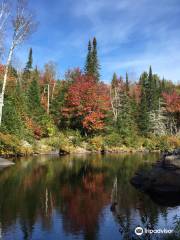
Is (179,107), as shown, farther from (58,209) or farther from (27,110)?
(58,209)

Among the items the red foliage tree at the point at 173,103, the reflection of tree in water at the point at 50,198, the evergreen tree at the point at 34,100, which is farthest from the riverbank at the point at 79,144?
the red foliage tree at the point at 173,103

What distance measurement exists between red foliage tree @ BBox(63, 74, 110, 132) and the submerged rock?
28.8 meters

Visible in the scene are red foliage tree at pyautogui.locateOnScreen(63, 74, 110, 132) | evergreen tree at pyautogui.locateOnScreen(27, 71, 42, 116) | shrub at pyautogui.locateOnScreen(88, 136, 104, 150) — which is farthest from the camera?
red foliage tree at pyautogui.locateOnScreen(63, 74, 110, 132)

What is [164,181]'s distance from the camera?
1555 centimetres

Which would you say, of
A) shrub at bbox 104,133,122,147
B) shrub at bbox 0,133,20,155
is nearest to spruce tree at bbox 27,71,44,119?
shrub at bbox 104,133,122,147

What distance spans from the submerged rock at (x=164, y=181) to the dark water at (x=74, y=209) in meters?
0.76

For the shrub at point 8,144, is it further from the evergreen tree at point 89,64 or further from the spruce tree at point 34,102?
the evergreen tree at point 89,64

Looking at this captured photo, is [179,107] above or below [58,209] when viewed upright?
above

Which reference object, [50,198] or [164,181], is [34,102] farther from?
[50,198]

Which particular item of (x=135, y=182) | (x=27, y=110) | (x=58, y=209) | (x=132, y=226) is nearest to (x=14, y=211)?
(x=58, y=209)

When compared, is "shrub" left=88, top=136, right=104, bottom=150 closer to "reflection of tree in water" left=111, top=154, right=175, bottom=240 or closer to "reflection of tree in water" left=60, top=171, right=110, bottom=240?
"reflection of tree in water" left=60, top=171, right=110, bottom=240

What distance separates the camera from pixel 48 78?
67875 millimetres

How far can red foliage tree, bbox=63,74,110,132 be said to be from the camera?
151 feet

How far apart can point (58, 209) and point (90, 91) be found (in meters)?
35.3
